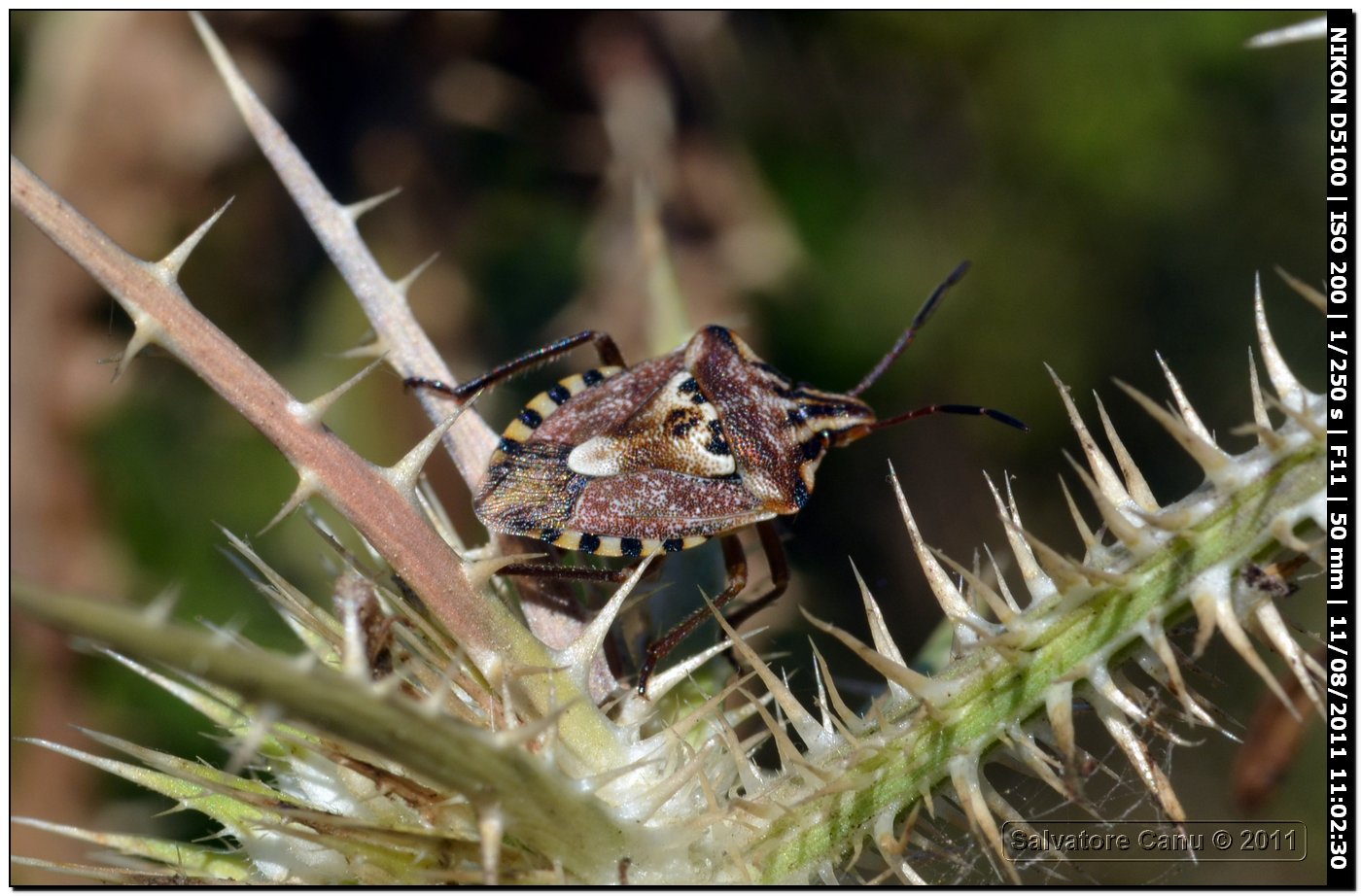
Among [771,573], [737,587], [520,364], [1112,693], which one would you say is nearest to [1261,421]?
[1112,693]

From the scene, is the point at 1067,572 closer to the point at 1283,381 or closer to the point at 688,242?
the point at 1283,381

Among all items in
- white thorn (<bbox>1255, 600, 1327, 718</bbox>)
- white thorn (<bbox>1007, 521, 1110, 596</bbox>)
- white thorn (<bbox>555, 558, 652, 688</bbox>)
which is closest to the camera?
white thorn (<bbox>1255, 600, 1327, 718</bbox>)

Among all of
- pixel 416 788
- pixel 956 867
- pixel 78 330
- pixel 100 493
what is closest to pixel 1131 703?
pixel 956 867

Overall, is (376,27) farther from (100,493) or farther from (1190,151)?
(1190,151)

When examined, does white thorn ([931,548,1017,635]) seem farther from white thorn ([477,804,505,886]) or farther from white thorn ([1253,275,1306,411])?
white thorn ([477,804,505,886])

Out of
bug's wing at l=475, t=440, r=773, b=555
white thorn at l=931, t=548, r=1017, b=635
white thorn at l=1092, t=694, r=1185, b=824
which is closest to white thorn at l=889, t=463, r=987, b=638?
white thorn at l=931, t=548, r=1017, b=635

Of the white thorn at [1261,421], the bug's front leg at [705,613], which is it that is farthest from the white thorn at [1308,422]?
the bug's front leg at [705,613]
